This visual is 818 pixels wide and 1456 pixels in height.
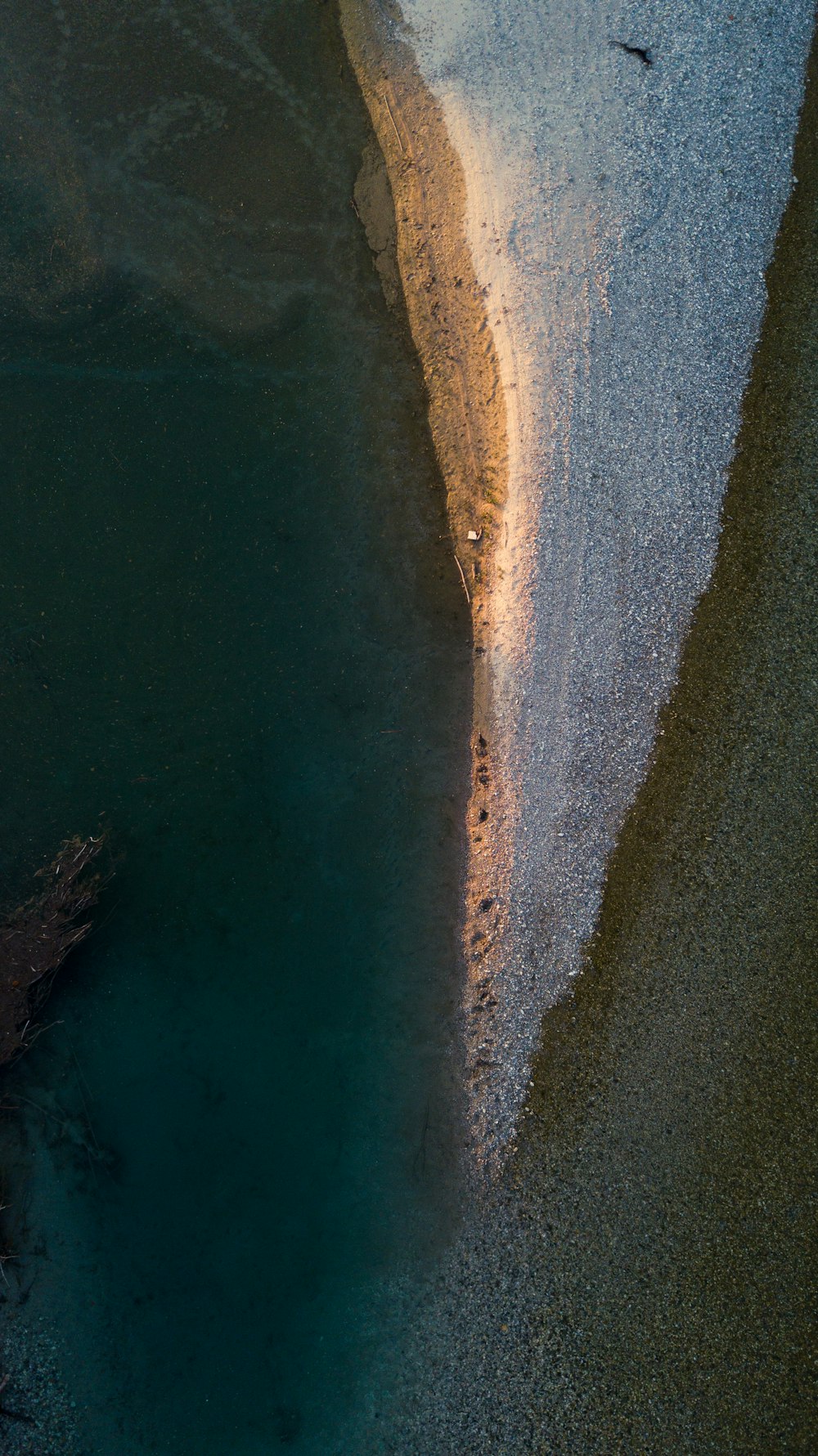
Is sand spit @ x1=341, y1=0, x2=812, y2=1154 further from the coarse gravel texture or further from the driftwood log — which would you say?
the coarse gravel texture

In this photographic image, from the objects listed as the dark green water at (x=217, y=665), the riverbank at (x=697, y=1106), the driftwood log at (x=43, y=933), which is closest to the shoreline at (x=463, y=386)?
the dark green water at (x=217, y=665)

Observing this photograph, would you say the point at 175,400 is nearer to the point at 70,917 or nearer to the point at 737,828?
the point at 70,917

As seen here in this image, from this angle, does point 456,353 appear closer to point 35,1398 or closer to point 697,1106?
point 697,1106

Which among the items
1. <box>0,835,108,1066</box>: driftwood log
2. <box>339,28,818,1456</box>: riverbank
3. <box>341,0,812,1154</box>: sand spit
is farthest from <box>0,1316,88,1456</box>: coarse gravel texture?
<box>341,0,812,1154</box>: sand spit

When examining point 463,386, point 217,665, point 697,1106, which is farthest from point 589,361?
point 697,1106

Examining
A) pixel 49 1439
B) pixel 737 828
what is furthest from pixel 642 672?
pixel 49 1439

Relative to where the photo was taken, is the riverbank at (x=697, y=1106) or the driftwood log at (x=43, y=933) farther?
the driftwood log at (x=43, y=933)

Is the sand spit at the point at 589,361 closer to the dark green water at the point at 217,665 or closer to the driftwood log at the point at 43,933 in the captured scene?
the dark green water at the point at 217,665
